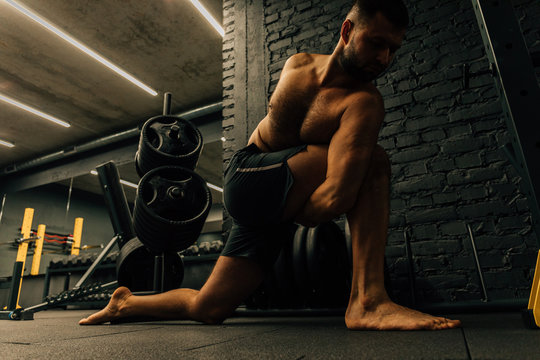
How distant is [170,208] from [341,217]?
1033 millimetres

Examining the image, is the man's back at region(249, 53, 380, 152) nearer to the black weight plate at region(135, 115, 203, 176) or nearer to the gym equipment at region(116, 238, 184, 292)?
the black weight plate at region(135, 115, 203, 176)

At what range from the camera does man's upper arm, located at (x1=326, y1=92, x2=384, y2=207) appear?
3.19 feet

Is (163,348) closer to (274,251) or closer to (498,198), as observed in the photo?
(274,251)

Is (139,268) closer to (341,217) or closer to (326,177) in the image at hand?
(341,217)

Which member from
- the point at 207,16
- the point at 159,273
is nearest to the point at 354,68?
the point at 159,273

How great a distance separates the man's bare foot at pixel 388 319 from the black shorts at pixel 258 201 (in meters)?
0.34

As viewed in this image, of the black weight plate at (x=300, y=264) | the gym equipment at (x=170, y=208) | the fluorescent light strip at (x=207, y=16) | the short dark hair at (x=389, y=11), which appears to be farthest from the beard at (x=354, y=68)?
the fluorescent light strip at (x=207, y=16)

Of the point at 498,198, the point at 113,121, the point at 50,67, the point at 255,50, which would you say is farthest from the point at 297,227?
the point at 113,121

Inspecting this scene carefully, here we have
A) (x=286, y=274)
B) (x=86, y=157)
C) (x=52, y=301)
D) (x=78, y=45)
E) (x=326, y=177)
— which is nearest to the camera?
(x=326, y=177)

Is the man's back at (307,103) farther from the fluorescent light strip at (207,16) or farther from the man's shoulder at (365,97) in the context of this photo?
the fluorescent light strip at (207,16)

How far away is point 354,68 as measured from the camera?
1090 mm

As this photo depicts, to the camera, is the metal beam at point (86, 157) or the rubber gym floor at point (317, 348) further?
the metal beam at point (86, 157)

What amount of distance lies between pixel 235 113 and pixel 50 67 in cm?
352

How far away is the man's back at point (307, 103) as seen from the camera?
3.56 feet
